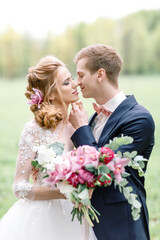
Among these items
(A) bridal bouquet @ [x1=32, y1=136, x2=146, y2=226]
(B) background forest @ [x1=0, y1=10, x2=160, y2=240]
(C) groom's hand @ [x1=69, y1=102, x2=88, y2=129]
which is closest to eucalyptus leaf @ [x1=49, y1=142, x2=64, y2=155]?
(A) bridal bouquet @ [x1=32, y1=136, x2=146, y2=226]

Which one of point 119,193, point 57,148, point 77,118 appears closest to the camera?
point 57,148

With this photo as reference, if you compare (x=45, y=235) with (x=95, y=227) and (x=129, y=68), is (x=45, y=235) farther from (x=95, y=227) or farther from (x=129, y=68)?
(x=129, y=68)

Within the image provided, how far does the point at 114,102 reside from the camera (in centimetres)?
357

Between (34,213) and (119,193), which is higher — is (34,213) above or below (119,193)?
below

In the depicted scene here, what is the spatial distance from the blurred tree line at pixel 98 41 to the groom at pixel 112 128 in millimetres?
18443

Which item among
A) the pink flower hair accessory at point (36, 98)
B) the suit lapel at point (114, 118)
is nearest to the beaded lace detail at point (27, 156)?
the pink flower hair accessory at point (36, 98)

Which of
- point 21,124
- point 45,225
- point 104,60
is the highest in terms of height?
point 104,60

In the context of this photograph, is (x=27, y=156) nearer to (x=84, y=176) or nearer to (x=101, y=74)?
(x=84, y=176)

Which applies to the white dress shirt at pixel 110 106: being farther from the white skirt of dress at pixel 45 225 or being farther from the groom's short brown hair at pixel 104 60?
the white skirt of dress at pixel 45 225

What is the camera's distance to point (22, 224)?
11.4 feet

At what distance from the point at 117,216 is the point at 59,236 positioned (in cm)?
56

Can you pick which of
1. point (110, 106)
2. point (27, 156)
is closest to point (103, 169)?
point (27, 156)

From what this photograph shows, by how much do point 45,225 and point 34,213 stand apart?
14cm

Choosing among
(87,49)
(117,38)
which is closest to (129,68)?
(117,38)
